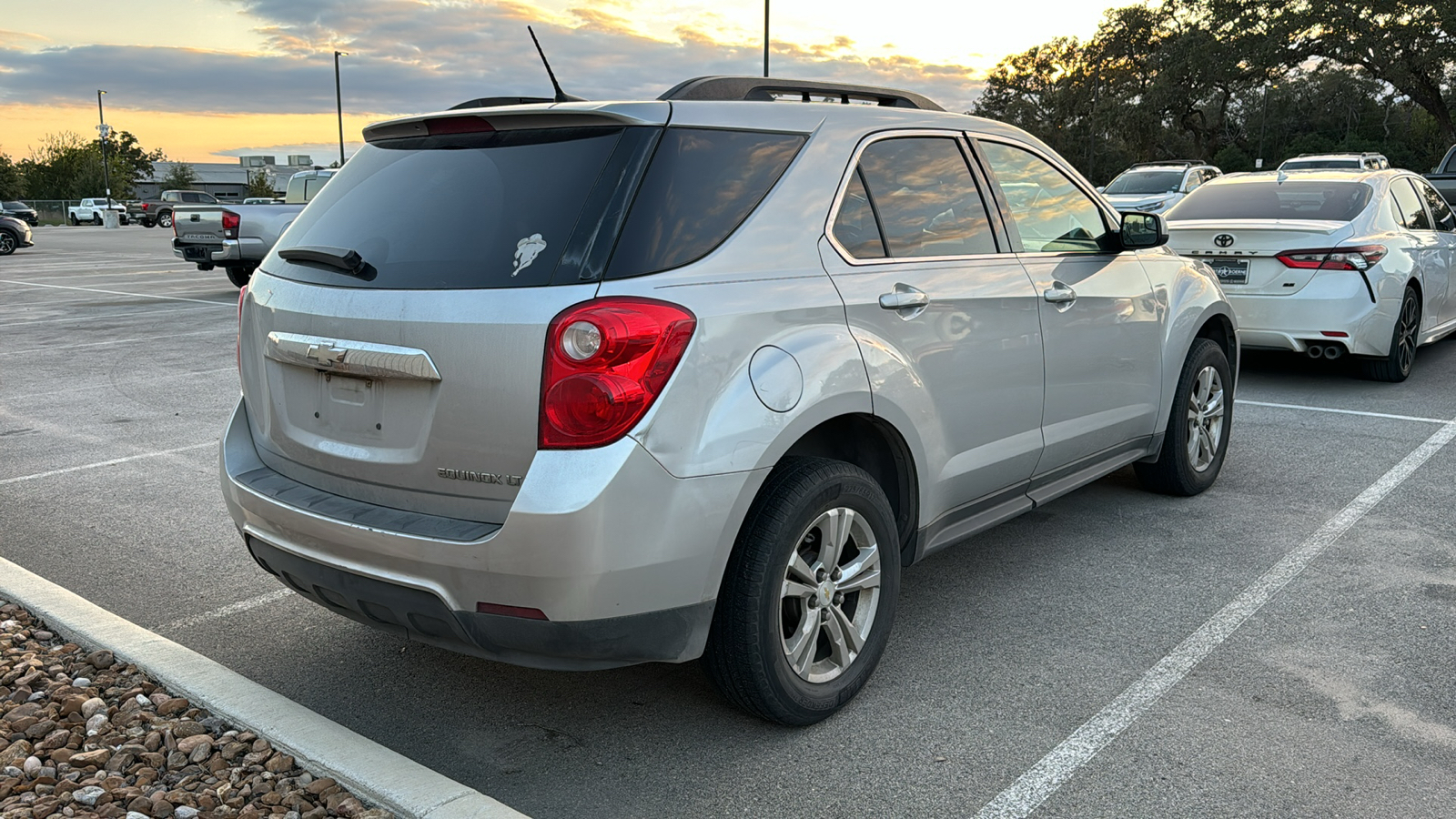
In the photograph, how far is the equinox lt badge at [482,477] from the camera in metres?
2.78

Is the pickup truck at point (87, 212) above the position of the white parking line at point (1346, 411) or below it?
below

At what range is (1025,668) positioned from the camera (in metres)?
3.68

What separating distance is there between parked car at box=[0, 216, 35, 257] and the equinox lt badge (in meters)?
32.1

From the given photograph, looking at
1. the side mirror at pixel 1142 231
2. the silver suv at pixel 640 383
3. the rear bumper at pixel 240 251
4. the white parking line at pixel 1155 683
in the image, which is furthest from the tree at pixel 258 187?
the white parking line at pixel 1155 683

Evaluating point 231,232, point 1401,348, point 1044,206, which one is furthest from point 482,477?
point 231,232

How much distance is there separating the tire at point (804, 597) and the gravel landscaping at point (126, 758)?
3.21 feet

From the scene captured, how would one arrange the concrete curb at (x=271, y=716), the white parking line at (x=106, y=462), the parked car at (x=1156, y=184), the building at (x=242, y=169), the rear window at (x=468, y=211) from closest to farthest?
the concrete curb at (x=271, y=716) < the rear window at (x=468, y=211) < the white parking line at (x=106, y=462) < the parked car at (x=1156, y=184) < the building at (x=242, y=169)

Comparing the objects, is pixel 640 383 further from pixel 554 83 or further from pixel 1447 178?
pixel 1447 178

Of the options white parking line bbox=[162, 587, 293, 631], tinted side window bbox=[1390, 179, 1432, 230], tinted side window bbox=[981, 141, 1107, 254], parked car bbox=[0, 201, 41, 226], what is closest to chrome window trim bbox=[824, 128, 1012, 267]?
tinted side window bbox=[981, 141, 1107, 254]

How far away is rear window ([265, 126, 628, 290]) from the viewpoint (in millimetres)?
2918

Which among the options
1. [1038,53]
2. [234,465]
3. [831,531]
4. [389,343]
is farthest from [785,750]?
[1038,53]

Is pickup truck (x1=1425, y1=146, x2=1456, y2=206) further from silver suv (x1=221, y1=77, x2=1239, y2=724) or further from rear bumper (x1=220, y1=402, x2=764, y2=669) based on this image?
rear bumper (x1=220, y1=402, x2=764, y2=669)

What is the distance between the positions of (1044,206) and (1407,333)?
5.49 m

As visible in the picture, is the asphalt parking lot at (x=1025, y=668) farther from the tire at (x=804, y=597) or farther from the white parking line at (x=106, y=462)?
the tire at (x=804, y=597)
